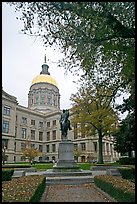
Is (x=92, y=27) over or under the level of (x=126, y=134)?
over

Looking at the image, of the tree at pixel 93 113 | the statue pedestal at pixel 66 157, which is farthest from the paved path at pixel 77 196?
the tree at pixel 93 113

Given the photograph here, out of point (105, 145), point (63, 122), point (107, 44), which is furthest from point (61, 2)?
point (105, 145)

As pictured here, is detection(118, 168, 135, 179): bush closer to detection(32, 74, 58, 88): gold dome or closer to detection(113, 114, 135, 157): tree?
detection(113, 114, 135, 157): tree

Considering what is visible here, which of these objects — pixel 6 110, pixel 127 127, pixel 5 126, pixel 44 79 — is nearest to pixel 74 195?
pixel 127 127

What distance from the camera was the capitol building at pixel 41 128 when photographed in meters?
66.0

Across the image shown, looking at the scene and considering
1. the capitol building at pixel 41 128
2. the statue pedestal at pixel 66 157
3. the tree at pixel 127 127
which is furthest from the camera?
the capitol building at pixel 41 128

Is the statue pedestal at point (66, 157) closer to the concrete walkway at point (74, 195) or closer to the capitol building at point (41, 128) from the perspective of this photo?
the concrete walkway at point (74, 195)

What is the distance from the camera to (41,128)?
8388 cm

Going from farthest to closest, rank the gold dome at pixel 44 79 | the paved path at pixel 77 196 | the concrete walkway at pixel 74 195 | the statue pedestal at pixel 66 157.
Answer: the gold dome at pixel 44 79
the statue pedestal at pixel 66 157
the concrete walkway at pixel 74 195
the paved path at pixel 77 196

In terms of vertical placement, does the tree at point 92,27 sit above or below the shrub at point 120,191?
above

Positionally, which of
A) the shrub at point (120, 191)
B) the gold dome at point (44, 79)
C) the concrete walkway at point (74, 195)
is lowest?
the concrete walkway at point (74, 195)

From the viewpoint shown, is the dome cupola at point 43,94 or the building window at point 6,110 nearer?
the building window at point 6,110

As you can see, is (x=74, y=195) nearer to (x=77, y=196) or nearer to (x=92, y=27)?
(x=77, y=196)

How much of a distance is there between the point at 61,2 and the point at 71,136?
227 ft
